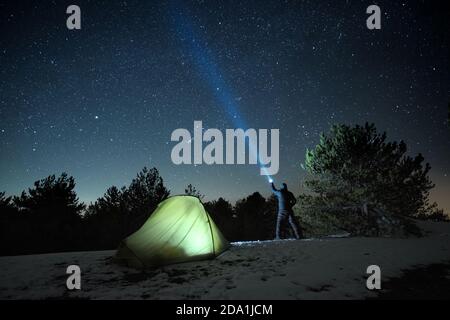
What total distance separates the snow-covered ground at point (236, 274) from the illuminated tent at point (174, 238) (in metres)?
0.27

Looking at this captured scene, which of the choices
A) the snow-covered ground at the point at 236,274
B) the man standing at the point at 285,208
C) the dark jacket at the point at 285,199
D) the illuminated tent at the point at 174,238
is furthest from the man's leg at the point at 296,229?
the illuminated tent at the point at 174,238

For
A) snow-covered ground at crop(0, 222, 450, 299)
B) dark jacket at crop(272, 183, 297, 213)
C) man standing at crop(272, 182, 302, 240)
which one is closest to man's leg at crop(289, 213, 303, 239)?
man standing at crop(272, 182, 302, 240)

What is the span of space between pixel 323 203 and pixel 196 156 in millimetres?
7117

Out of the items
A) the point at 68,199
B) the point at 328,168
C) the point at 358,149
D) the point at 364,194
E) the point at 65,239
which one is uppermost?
the point at 358,149

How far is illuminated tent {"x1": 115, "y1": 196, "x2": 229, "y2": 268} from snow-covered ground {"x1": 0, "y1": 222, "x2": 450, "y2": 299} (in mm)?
265

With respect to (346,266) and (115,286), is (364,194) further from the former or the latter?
(115,286)

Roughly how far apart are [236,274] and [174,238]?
6.38 ft

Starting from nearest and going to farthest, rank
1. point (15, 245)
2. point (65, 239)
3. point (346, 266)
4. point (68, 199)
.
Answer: point (346, 266)
point (15, 245)
point (65, 239)
point (68, 199)

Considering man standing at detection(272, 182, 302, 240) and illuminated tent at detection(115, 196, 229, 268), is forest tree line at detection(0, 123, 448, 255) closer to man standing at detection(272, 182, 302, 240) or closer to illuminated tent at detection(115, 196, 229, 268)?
man standing at detection(272, 182, 302, 240)

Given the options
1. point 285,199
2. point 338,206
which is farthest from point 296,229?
point 338,206

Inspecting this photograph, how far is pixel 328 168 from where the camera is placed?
14617mm

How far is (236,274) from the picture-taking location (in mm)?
5688

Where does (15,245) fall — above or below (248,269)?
below
